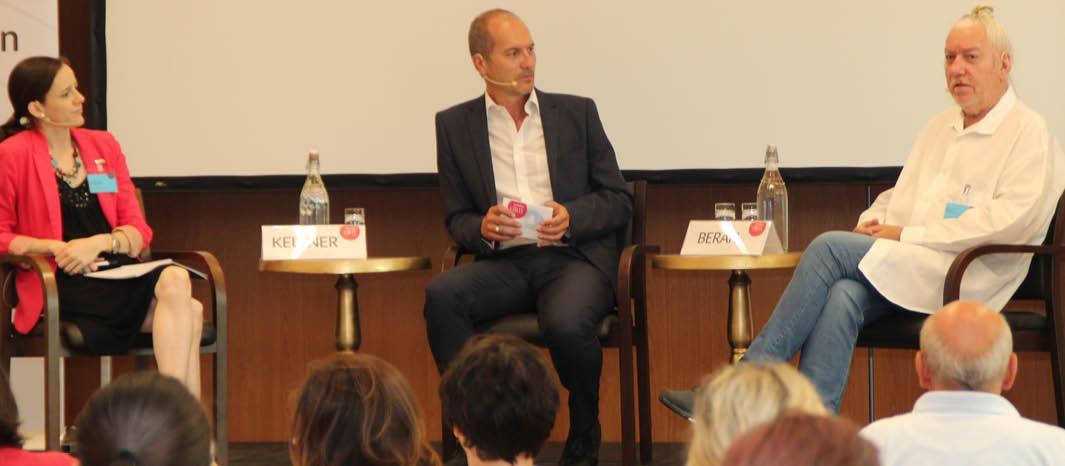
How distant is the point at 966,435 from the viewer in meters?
2.01

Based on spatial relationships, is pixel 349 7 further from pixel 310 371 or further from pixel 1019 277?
pixel 310 371

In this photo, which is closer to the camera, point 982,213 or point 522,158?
point 982,213

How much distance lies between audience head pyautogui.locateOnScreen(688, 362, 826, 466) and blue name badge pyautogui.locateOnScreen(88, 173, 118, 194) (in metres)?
3.02

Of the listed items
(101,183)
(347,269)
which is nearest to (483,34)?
(347,269)

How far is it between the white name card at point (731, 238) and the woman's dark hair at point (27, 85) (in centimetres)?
202

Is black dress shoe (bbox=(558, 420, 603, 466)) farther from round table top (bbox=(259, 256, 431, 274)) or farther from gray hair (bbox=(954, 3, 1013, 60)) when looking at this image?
gray hair (bbox=(954, 3, 1013, 60))

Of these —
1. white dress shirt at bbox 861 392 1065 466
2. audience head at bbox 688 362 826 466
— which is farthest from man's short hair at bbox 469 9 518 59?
audience head at bbox 688 362 826 466

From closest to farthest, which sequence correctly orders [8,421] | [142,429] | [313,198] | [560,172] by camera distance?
[142,429] < [8,421] < [560,172] < [313,198]

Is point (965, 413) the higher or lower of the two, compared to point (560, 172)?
lower

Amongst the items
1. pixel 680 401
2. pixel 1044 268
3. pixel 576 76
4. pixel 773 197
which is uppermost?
pixel 576 76

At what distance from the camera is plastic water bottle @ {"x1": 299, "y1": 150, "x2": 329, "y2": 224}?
4.43 meters

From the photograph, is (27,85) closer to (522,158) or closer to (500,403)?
(522,158)

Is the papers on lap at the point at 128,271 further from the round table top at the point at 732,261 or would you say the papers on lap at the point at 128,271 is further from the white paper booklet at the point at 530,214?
the round table top at the point at 732,261

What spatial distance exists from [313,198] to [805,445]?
11.9ft
